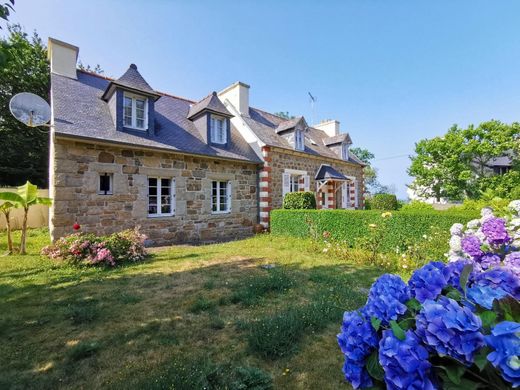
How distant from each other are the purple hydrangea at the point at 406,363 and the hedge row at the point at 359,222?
6497mm

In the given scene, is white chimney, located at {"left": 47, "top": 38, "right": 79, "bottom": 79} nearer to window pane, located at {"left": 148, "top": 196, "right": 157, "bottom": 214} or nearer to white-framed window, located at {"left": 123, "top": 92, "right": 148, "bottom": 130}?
white-framed window, located at {"left": 123, "top": 92, "right": 148, "bottom": 130}

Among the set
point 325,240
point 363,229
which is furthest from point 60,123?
point 363,229

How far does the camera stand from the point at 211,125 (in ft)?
38.2

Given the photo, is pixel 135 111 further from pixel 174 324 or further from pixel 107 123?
pixel 174 324

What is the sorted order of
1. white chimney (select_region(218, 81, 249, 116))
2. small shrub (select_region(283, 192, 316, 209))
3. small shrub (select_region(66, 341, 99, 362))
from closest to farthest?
small shrub (select_region(66, 341, 99, 362))
small shrub (select_region(283, 192, 316, 209))
white chimney (select_region(218, 81, 249, 116))

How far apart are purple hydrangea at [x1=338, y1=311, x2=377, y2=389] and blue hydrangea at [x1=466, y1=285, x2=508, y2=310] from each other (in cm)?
46

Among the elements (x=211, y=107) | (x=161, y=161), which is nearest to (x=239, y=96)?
(x=211, y=107)

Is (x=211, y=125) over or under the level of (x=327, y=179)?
over

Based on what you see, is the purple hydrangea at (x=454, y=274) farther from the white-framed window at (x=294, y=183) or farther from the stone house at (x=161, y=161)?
the white-framed window at (x=294, y=183)

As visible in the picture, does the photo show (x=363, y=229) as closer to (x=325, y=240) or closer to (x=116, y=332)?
(x=325, y=240)

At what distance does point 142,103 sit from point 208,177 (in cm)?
383

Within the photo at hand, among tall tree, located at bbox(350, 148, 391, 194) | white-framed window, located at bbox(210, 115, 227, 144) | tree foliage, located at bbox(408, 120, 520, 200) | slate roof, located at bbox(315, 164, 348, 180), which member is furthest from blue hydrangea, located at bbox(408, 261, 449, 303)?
tall tree, located at bbox(350, 148, 391, 194)

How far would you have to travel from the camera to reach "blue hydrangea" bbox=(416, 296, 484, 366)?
36.6 inches

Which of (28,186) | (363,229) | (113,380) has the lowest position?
(113,380)
